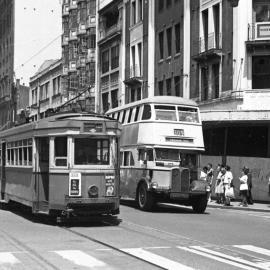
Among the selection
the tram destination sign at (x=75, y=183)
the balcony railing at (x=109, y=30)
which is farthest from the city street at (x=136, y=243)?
the balcony railing at (x=109, y=30)

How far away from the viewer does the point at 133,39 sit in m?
46.1

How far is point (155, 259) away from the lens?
1084 cm

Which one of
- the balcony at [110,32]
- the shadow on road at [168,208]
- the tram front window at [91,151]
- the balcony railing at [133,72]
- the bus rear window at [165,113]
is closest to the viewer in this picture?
the tram front window at [91,151]

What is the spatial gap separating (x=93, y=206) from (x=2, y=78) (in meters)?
85.4

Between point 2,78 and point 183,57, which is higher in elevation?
point 2,78

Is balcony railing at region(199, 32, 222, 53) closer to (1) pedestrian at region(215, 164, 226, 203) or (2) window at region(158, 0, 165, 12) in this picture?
(2) window at region(158, 0, 165, 12)

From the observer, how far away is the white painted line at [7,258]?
1055cm

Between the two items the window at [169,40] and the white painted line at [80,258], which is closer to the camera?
the white painted line at [80,258]

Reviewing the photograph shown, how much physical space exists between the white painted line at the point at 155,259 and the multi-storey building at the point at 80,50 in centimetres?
4278

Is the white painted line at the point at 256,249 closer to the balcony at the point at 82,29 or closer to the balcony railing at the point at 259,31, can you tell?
the balcony railing at the point at 259,31

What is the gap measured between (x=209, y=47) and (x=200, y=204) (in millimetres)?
14132

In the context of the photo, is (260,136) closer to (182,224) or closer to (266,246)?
(182,224)

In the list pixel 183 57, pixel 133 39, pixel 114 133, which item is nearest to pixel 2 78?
pixel 133 39

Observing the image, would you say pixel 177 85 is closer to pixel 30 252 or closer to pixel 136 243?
pixel 136 243
